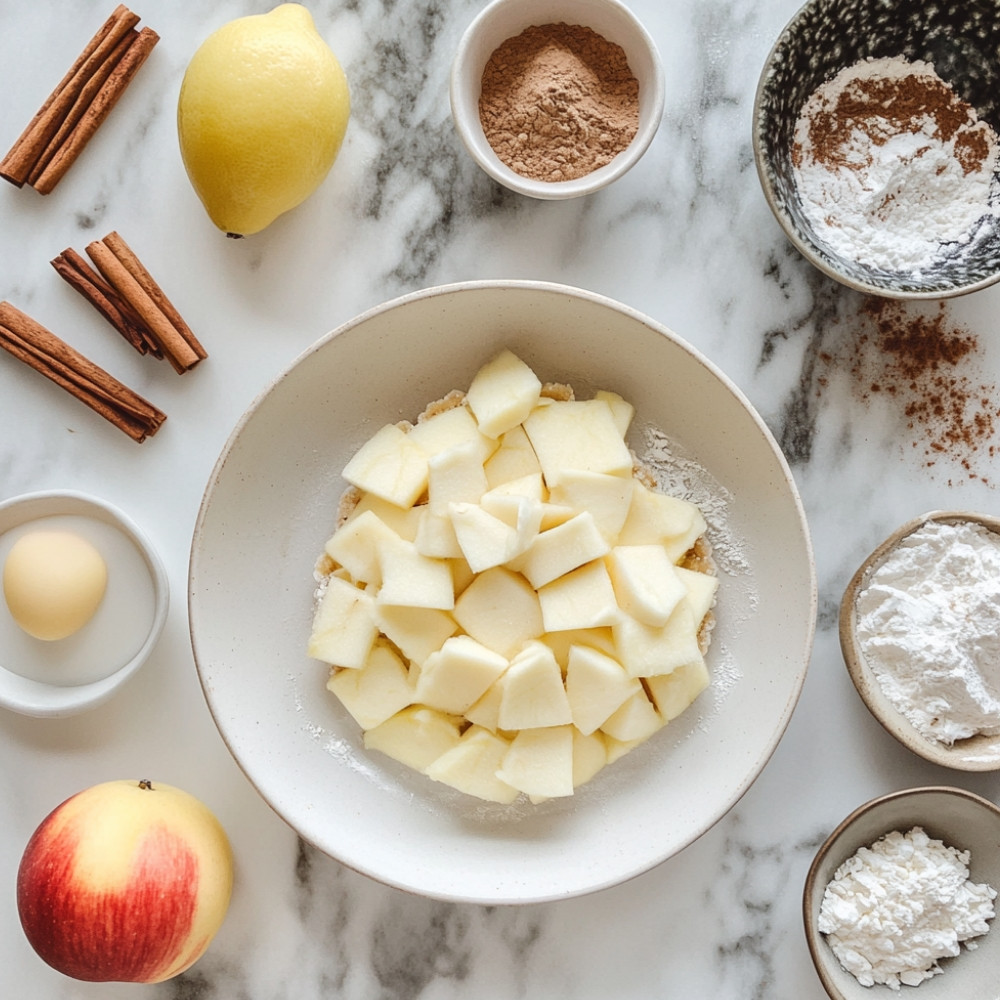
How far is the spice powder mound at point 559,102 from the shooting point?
4.17 feet

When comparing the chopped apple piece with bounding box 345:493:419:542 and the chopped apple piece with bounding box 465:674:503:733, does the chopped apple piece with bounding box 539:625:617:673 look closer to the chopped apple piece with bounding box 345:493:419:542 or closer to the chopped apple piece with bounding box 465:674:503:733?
the chopped apple piece with bounding box 465:674:503:733

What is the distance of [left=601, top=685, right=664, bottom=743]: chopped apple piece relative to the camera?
4.20ft

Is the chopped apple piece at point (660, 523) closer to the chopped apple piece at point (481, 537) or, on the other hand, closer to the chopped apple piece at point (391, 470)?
the chopped apple piece at point (481, 537)

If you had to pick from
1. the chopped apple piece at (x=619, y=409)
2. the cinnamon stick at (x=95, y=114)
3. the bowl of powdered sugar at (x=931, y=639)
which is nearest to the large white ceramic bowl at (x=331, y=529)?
the chopped apple piece at (x=619, y=409)

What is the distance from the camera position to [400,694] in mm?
1305

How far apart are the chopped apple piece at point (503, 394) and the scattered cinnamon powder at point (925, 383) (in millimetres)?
468

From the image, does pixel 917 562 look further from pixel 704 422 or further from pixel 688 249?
pixel 688 249

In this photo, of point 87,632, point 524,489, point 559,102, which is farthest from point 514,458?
point 87,632

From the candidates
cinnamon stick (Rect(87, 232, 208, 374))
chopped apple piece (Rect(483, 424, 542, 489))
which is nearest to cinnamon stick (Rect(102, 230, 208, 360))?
cinnamon stick (Rect(87, 232, 208, 374))

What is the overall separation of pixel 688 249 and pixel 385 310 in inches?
18.8

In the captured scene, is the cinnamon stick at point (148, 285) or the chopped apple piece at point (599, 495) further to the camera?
the cinnamon stick at point (148, 285)

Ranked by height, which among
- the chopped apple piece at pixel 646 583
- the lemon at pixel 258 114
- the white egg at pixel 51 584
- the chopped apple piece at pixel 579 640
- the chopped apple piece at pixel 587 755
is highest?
the lemon at pixel 258 114

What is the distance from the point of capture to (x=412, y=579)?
4.08 feet

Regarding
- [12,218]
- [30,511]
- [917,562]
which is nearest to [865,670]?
[917,562]
